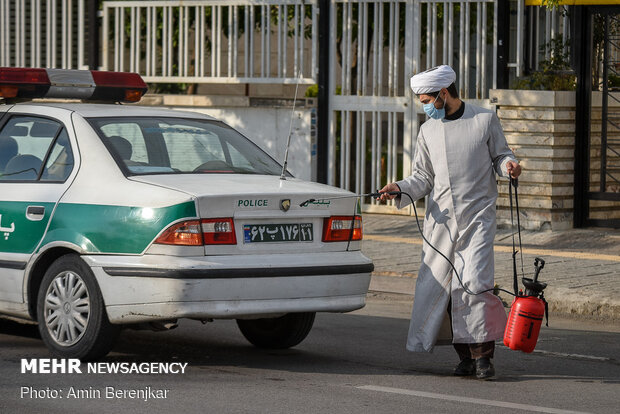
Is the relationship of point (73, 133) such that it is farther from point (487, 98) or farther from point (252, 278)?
point (487, 98)

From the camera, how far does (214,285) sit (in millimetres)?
6766

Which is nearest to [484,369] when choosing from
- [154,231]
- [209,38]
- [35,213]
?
[154,231]

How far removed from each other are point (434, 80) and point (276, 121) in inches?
347

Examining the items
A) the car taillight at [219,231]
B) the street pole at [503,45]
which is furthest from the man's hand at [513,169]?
the street pole at [503,45]

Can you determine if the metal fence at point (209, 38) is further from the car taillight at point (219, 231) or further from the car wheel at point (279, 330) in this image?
the car taillight at point (219, 231)

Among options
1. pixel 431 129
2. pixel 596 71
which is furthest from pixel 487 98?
pixel 431 129

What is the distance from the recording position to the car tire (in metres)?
7.02

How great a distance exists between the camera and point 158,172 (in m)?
7.32

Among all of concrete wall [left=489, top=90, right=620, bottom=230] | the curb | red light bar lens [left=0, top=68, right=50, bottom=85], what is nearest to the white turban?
red light bar lens [left=0, top=68, right=50, bottom=85]

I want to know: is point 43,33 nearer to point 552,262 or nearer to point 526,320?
point 552,262

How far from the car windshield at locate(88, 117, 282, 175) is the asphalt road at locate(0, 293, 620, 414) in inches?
44.1

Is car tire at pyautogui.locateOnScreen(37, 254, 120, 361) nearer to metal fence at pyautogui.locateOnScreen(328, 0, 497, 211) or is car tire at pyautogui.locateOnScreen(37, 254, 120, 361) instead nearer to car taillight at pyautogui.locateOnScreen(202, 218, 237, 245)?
car taillight at pyautogui.locateOnScreen(202, 218, 237, 245)

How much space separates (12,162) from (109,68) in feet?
33.4

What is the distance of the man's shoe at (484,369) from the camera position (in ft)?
22.8
